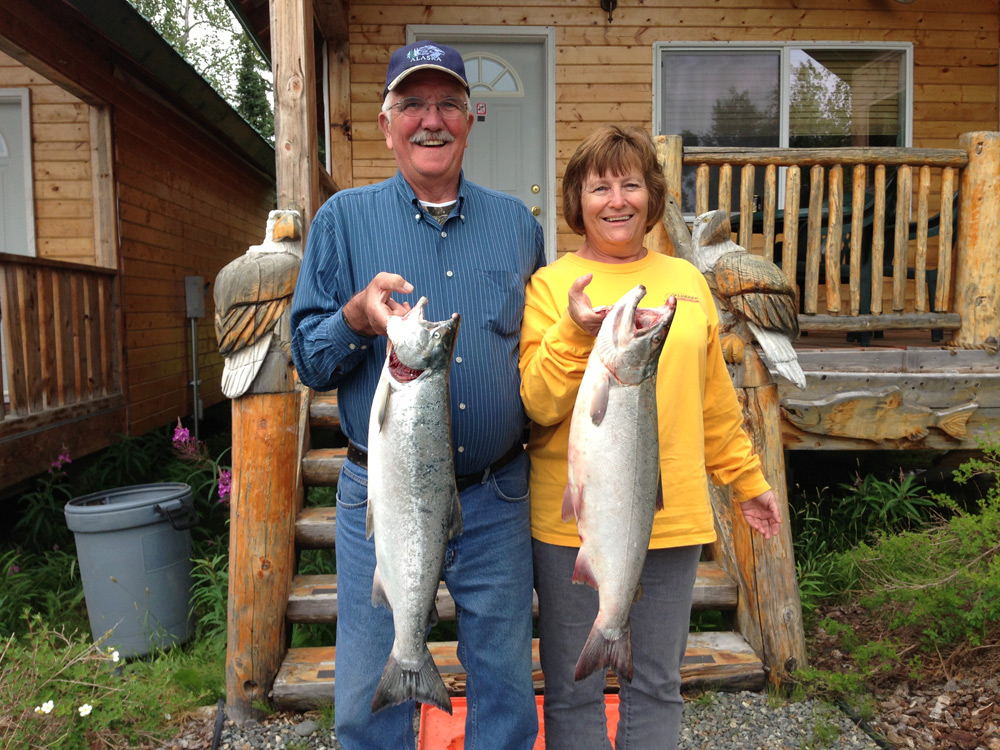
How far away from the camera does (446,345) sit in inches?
67.1

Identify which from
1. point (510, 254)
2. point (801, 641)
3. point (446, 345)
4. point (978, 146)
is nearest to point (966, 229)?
point (978, 146)

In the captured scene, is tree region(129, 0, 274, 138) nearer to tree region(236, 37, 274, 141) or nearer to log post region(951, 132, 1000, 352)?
tree region(236, 37, 274, 141)

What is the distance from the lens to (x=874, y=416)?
14.8 feet

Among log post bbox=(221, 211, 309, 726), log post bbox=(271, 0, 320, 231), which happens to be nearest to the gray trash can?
log post bbox=(221, 211, 309, 726)

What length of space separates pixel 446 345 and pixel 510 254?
61cm

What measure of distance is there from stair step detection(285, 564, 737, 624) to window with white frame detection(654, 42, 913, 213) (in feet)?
A: 14.8

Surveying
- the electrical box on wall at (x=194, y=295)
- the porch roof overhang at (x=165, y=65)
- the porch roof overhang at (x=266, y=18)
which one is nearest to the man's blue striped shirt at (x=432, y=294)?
the porch roof overhang at (x=266, y=18)

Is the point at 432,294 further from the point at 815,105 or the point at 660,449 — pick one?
the point at 815,105

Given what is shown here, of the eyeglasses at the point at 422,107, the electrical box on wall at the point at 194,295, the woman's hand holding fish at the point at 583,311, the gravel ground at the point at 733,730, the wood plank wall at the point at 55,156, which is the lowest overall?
the gravel ground at the point at 733,730

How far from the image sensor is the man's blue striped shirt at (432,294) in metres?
2.10

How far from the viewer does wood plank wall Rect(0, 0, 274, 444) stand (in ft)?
20.3

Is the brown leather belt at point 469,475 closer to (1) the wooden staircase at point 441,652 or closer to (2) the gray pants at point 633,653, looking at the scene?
(2) the gray pants at point 633,653

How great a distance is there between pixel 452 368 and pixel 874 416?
3.39 m

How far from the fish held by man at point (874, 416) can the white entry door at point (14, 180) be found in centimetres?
695
